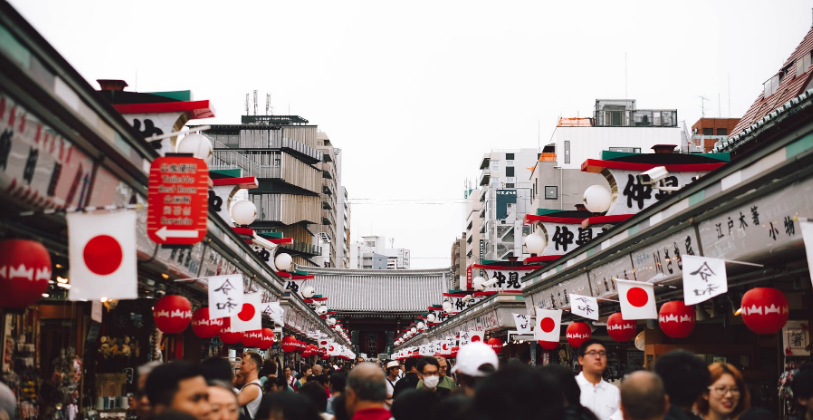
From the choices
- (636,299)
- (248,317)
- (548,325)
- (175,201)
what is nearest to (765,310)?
(636,299)

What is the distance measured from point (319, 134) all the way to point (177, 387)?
294ft

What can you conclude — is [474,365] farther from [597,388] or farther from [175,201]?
[175,201]

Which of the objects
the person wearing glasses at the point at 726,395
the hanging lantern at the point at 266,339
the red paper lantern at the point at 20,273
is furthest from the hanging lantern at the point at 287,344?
the person wearing glasses at the point at 726,395

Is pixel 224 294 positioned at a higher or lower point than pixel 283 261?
lower

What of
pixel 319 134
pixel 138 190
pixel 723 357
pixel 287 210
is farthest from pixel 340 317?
pixel 138 190

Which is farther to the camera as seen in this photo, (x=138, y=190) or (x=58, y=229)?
(x=138, y=190)

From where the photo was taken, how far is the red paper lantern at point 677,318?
446 inches

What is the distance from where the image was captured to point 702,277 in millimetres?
9680

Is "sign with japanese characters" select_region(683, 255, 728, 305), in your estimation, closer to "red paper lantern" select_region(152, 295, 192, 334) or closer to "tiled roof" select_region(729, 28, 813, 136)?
"red paper lantern" select_region(152, 295, 192, 334)

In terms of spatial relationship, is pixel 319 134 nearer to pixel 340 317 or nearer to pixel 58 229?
pixel 340 317

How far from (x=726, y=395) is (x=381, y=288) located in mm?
77270

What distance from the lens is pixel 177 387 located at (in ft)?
17.3

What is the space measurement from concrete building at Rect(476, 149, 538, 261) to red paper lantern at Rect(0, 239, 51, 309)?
56886mm

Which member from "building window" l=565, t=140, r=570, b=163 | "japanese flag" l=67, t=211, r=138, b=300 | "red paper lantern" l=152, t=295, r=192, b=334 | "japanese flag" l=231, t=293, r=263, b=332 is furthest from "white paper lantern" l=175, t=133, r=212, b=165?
"building window" l=565, t=140, r=570, b=163
